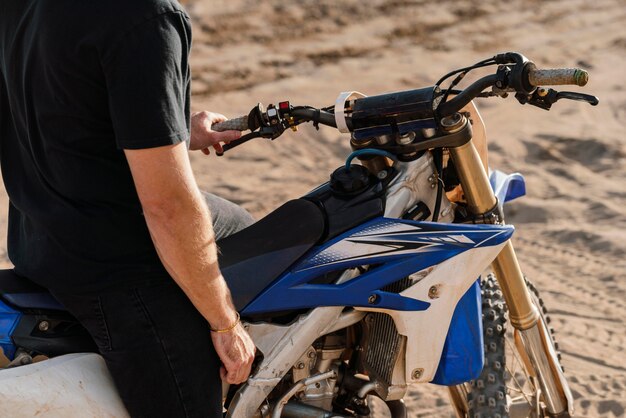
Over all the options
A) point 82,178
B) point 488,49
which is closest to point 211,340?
point 82,178

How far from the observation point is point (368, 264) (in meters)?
2.59

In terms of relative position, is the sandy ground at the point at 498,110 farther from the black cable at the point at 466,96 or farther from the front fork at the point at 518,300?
the black cable at the point at 466,96

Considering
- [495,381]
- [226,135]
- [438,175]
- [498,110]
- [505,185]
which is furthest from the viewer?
[498,110]

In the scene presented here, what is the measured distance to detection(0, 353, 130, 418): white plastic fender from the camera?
225 cm

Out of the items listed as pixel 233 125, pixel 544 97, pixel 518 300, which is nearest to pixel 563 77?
pixel 544 97

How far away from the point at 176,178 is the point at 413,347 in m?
0.90

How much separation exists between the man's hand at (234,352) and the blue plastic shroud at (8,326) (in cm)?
50

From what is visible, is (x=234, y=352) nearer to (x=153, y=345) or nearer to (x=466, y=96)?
(x=153, y=345)

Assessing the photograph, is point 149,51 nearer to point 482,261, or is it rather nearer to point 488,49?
point 482,261

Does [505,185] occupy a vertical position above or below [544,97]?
below

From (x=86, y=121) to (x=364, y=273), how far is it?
0.85 m

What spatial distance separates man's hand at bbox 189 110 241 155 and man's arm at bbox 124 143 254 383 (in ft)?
2.14

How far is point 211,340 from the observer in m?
2.39

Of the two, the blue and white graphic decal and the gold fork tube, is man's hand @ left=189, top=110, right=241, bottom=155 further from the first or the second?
the gold fork tube
